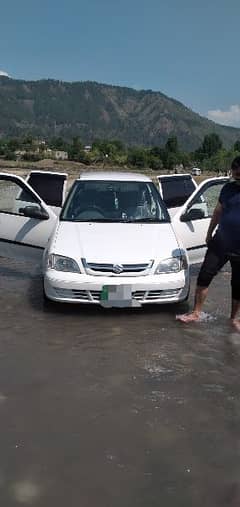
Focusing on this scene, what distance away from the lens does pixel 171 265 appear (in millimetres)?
5773

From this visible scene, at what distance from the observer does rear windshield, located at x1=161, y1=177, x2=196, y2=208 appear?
8.23m

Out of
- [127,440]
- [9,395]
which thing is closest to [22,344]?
[9,395]

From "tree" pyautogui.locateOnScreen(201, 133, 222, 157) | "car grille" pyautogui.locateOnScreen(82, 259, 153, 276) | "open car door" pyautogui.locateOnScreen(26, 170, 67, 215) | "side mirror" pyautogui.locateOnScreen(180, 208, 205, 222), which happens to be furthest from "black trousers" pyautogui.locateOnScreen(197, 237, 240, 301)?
"tree" pyautogui.locateOnScreen(201, 133, 222, 157)

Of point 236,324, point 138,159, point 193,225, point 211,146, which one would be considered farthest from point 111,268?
point 211,146

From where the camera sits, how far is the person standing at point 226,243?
5.42 metres

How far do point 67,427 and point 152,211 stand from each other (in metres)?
3.89

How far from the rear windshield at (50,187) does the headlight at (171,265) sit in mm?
2862

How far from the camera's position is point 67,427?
135 inches

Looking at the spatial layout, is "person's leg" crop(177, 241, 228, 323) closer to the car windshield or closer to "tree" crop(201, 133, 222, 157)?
the car windshield

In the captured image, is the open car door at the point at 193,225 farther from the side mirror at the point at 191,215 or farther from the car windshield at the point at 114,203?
the car windshield at the point at 114,203

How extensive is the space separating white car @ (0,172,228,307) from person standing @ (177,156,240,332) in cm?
24

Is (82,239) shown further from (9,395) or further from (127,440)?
(127,440)

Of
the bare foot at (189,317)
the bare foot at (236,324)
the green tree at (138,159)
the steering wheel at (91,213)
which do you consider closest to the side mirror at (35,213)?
the steering wheel at (91,213)

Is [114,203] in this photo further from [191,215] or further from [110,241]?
[110,241]
